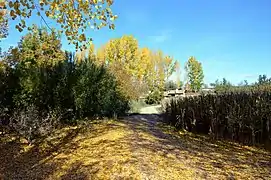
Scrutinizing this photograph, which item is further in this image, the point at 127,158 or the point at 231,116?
the point at 231,116

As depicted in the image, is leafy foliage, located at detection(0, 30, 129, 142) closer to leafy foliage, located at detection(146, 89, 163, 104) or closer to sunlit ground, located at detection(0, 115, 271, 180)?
sunlit ground, located at detection(0, 115, 271, 180)

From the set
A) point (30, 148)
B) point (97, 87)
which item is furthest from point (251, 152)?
point (97, 87)

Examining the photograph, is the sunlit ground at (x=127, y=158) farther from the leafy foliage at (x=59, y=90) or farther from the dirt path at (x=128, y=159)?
the leafy foliage at (x=59, y=90)

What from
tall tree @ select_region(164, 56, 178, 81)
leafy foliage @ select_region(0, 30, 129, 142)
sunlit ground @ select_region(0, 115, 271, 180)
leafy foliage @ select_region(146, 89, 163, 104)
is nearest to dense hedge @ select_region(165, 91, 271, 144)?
sunlit ground @ select_region(0, 115, 271, 180)


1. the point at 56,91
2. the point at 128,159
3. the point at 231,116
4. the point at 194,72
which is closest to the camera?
the point at 128,159

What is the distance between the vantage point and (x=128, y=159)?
5586mm

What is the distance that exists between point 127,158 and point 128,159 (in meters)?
0.07

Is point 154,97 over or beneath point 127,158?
over

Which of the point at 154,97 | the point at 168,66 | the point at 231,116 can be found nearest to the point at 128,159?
the point at 231,116

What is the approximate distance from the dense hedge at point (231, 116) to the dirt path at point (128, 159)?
0.56 metres

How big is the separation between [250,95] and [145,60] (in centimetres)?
3141

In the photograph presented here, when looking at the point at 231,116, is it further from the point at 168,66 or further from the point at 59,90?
the point at 168,66

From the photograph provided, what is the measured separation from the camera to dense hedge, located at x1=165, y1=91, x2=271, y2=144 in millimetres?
7770

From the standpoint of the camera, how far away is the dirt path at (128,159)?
5012 mm
